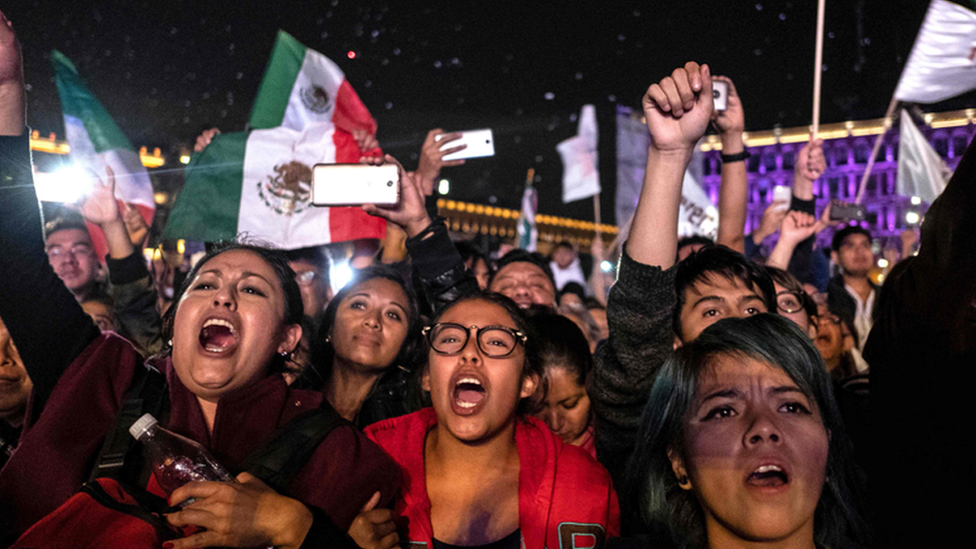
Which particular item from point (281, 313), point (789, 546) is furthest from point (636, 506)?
point (281, 313)

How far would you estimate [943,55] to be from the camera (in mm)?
5762

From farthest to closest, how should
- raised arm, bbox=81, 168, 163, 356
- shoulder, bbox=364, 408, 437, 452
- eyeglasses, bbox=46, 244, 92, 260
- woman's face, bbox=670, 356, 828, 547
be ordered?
eyeglasses, bbox=46, 244, 92, 260 → raised arm, bbox=81, 168, 163, 356 → shoulder, bbox=364, 408, 437, 452 → woman's face, bbox=670, 356, 828, 547

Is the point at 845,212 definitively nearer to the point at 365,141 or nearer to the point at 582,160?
the point at 365,141

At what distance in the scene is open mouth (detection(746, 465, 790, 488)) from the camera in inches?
76.8

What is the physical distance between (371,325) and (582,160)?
7.35 meters

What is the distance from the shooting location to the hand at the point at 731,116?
364cm

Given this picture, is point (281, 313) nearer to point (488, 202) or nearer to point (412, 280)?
point (412, 280)

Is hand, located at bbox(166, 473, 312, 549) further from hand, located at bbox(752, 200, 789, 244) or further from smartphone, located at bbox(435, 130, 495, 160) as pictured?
hand, located at bbox(752, 200, 789, 244)

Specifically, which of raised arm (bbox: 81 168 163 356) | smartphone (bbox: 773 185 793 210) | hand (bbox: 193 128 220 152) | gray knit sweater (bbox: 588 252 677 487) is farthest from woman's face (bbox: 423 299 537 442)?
hand (bbox: 193 128 220 152)

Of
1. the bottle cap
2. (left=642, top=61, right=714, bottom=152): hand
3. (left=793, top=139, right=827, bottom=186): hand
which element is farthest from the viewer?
(left=793, top=139, right=827, bottom=186): hand

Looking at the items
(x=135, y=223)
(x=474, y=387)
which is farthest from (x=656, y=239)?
(x=135, y=223)

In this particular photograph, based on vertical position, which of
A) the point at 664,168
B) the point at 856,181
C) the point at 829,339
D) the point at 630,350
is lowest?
the point at 856,181

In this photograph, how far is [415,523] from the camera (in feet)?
8.02

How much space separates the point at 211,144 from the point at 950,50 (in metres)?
5.50
